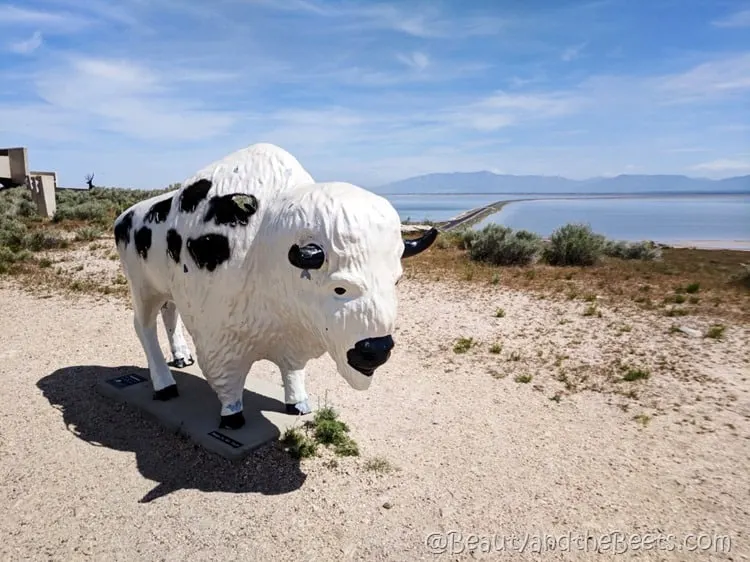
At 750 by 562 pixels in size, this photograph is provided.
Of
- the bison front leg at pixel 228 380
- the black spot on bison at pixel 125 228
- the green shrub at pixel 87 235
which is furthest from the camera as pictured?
the green shrub at pixel 87 235

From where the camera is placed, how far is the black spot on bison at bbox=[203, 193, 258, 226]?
332cm

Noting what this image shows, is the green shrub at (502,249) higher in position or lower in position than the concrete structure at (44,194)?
lower

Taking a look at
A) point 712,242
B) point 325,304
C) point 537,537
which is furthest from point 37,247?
point 712,242

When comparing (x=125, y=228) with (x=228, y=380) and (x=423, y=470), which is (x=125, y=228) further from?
(x=423, y=470)

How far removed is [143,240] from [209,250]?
955 mm

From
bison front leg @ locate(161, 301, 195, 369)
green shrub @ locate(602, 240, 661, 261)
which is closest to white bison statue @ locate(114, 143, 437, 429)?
bison front leg @ locate(161, 301, 195, 369)

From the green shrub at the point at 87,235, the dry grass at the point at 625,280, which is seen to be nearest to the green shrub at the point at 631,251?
the dry grass at the point at 625,280

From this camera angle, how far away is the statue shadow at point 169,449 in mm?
3568

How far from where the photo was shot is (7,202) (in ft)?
71.7

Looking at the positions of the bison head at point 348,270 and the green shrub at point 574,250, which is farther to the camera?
the green shrub at point 574,250

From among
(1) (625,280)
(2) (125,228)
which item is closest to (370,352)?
(2) (125,228)

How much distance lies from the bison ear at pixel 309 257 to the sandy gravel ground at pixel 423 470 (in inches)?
68.7

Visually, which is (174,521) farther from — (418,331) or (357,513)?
(418,331)

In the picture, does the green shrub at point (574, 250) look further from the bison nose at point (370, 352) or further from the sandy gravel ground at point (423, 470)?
the bison nose at point (370, 352)
